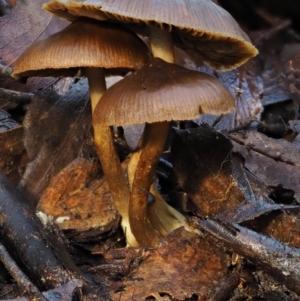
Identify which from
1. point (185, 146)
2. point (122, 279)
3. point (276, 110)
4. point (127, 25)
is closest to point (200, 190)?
point (185, 146)

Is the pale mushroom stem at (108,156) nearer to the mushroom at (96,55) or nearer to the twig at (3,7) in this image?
the mushroom at (96,55)

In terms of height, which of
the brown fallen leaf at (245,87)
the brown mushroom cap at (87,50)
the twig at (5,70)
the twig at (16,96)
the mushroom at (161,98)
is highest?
the brown mushroom cap at (87,50)

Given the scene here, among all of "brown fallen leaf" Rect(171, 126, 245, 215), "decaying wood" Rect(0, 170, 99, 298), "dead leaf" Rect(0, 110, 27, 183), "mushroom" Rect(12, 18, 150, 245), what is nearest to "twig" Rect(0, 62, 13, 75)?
"dead leaf" Rect(0, 110, 27, 183)

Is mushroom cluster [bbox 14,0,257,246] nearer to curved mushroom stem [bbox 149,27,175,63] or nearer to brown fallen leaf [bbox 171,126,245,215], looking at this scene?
curved mushroom stem [bbox 149,27,175,63]

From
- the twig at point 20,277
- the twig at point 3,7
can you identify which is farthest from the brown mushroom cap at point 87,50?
the twig at point 3,7

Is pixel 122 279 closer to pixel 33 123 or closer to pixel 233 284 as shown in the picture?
pixel 233 284

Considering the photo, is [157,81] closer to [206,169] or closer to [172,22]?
[172,22]
